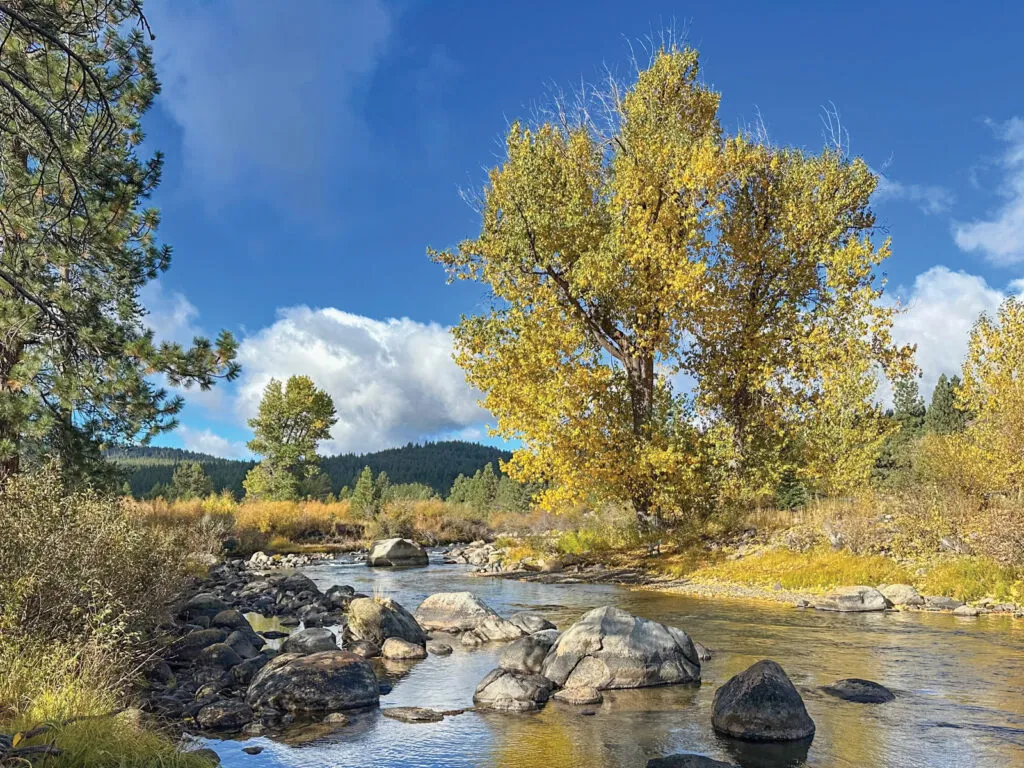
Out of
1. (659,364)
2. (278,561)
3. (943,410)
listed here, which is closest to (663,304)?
(659,364)

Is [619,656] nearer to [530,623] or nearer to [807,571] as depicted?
[530,623]

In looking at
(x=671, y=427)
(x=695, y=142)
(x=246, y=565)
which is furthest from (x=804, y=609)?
(x=246, y=565)

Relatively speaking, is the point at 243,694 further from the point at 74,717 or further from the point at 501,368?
the point at 501,368

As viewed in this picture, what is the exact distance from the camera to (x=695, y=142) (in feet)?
77.2

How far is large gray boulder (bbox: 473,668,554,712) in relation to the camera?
8.42 metres

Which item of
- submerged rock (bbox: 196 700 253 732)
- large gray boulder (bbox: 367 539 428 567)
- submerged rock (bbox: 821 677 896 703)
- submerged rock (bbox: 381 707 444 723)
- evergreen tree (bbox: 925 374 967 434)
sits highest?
evergreen tree (bbox: 925 374 967 434)

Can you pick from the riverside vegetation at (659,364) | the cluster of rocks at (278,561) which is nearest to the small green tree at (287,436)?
the cluster of rocks at (278,561)

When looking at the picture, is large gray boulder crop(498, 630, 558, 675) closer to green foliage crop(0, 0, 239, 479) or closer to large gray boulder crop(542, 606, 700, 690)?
large gray boulder crop(542, 606, 700, 690)

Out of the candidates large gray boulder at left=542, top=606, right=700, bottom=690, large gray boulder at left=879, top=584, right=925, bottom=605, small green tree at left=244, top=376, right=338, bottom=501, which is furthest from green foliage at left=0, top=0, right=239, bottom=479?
small green tree at left=244, top=376, right=338, bottom=501

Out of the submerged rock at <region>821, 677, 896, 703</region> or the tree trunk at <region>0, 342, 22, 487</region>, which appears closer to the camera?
the submerged rock at <region>821, 677, 896, 703</region>

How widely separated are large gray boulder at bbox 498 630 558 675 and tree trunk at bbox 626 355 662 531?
40.4 feet

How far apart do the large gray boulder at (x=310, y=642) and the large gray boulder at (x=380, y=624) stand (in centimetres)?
115

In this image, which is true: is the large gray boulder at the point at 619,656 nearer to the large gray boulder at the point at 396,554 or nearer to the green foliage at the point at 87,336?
the green foliage at the point at 87,336

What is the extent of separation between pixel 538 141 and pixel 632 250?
Result: 5.94 metres
